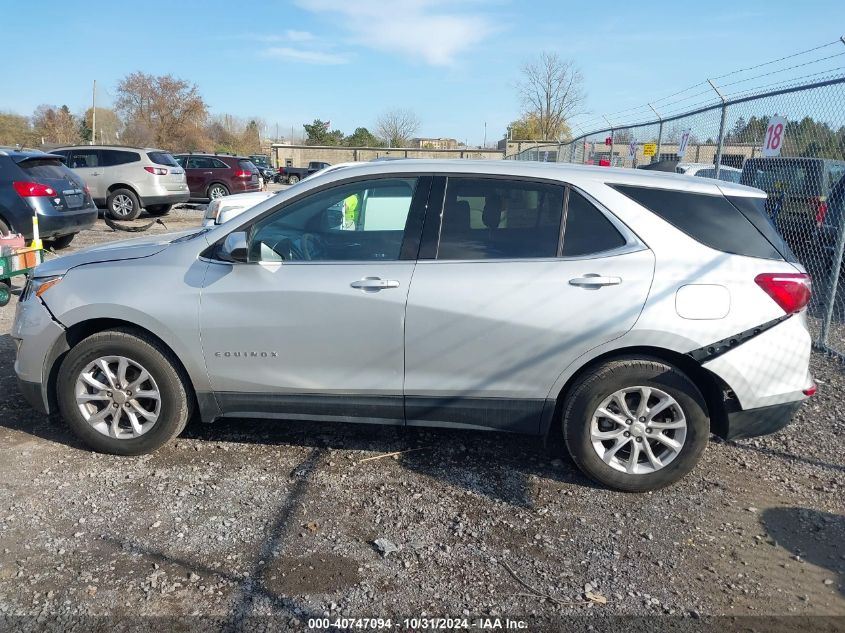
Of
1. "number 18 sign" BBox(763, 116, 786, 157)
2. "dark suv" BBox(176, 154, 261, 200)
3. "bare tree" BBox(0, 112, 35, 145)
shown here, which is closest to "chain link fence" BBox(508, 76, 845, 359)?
"number 18 sign" BBox(763, 116, 786, 157)

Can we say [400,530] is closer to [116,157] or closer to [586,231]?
[586,231]

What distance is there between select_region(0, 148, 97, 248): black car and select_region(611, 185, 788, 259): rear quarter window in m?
8.73

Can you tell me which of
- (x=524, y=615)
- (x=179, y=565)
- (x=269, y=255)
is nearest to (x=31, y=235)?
(x=269, y=255)

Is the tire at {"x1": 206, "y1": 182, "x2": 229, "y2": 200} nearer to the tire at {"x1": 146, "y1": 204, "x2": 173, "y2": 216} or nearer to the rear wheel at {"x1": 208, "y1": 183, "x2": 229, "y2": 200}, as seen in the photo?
the rear wheel at {"x1": 208, "y1": 183, "x2": 229, "y2": 200}

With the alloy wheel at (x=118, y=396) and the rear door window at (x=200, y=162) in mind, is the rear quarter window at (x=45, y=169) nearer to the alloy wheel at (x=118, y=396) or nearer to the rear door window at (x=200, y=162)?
the alloy wheel at (x=118, y=396)

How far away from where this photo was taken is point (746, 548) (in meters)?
3.15

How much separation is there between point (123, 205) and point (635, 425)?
14350 mm

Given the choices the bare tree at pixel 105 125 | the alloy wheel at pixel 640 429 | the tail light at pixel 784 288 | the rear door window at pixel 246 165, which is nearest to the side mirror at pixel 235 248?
the alloy wheel at pixel 640 429

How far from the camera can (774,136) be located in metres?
6.54

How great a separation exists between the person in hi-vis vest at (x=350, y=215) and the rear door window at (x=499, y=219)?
0.68 m

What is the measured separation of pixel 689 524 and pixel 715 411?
663mm

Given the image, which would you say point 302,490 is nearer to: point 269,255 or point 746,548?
point 269,255

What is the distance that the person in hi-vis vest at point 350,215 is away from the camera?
404 cm

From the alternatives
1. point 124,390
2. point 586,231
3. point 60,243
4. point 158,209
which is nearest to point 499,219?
point 586,231
